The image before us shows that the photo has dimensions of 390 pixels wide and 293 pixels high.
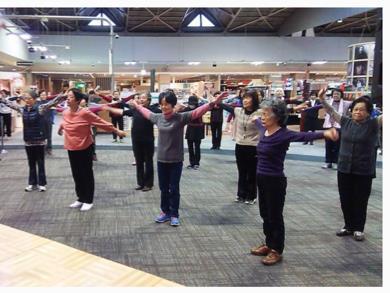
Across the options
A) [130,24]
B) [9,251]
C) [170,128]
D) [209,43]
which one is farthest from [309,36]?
[9,251]

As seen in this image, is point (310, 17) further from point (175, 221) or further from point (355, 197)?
point (175, 221)

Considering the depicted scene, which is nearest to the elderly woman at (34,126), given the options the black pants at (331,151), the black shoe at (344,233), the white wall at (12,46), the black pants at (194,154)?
the black pants at (194,154)

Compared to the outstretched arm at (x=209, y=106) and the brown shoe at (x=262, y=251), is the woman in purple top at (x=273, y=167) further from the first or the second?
the outstretched arm at (x=209, y=106)

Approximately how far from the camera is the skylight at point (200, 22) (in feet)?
61.5

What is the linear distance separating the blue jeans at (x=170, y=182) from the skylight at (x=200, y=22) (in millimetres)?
15972

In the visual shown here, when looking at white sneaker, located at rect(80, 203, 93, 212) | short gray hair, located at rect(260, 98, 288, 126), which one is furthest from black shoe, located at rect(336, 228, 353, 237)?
white sneaker, located at rect(80, 203, 93, 212)

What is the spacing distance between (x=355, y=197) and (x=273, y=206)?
1.09 metres

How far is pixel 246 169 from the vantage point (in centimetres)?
481

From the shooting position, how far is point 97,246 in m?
3.49

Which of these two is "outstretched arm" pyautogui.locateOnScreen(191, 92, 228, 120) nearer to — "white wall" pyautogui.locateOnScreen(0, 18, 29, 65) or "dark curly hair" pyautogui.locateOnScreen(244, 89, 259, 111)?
"dark curly hair" pyautogui.locateOnScreen(244, 89, 259, 111)

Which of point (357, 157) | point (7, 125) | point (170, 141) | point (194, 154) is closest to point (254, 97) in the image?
point (170, 141)

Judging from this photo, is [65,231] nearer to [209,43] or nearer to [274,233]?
[274,233]

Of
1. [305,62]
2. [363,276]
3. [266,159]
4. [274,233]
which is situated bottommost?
[363,276]

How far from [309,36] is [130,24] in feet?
27.8
